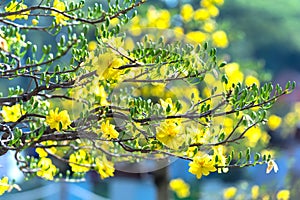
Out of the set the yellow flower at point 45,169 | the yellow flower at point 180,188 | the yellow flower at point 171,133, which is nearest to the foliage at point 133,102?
the yellow flower at point 171,133

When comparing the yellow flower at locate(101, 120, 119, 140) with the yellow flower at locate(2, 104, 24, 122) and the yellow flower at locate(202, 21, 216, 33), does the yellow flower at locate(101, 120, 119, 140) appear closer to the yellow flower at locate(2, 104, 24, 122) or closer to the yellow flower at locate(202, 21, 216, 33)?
the yellow flower at locate(2, 104, 24, 122)

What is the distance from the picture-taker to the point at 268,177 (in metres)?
2.68

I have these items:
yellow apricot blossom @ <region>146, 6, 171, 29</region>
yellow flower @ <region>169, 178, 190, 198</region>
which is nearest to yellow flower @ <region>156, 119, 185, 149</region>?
yellow apricot blossom @ <region>146, 6, 171, 29</region>

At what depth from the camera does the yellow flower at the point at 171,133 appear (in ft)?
2.62

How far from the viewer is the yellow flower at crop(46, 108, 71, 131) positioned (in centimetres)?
81

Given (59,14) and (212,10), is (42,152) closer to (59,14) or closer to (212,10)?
(59,14)

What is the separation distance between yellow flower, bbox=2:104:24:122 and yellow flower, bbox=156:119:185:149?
26 centimetres

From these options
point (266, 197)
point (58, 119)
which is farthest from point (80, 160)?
point (266, 197)

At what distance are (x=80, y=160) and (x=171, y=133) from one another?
0.28 m

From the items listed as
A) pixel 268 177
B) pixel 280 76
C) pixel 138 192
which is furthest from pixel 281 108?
pixel 280 76

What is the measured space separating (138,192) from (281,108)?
4.69 ft

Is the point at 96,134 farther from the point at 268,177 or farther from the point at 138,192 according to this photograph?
the point at 138,192

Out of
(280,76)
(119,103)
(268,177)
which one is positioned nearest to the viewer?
(119,103)

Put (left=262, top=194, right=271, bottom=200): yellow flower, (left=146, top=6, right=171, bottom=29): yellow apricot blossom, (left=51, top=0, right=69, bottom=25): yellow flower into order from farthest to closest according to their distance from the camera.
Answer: (left=146, top=6, right=171, bottom=29): yellow apricot blossom, (left=262, top=194, right=271, bottom=200): yellow flower, (left=51, top=0, right=69, bottom=25): yellow flower
